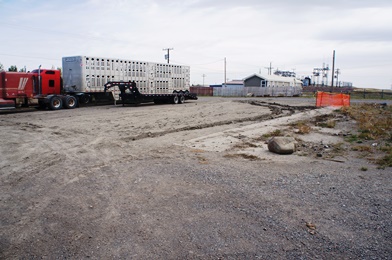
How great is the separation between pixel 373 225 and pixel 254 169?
3070 millimetres

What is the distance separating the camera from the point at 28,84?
872 inches

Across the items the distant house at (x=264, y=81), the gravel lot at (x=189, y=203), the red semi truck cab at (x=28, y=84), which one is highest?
the distant house at (x=264, y=81)

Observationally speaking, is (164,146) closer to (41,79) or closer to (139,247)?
(139,247)

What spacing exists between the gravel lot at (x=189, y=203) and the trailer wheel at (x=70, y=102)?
47.2 feet

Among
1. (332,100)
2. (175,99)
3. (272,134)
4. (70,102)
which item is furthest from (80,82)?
(332,100)

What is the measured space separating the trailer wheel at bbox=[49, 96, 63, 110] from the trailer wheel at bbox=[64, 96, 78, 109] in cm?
33

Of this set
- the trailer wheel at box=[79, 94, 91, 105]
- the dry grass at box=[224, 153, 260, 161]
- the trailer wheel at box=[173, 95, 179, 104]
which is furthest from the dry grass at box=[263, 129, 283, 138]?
the trailer wheel at box=[173, 95, 179, 104]

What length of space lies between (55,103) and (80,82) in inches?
98.3

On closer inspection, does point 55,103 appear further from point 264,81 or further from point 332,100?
point 264,81

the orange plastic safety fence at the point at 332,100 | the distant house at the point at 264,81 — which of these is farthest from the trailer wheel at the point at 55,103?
the distant house at the point at 264,81

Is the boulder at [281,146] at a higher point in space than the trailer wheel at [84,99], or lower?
lower

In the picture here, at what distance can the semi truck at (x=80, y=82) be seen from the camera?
21750 millimetres

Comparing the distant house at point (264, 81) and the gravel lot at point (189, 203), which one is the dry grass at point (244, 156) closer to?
the gravel lot at point (189, 203)

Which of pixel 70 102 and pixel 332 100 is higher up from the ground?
pixel 332 100
